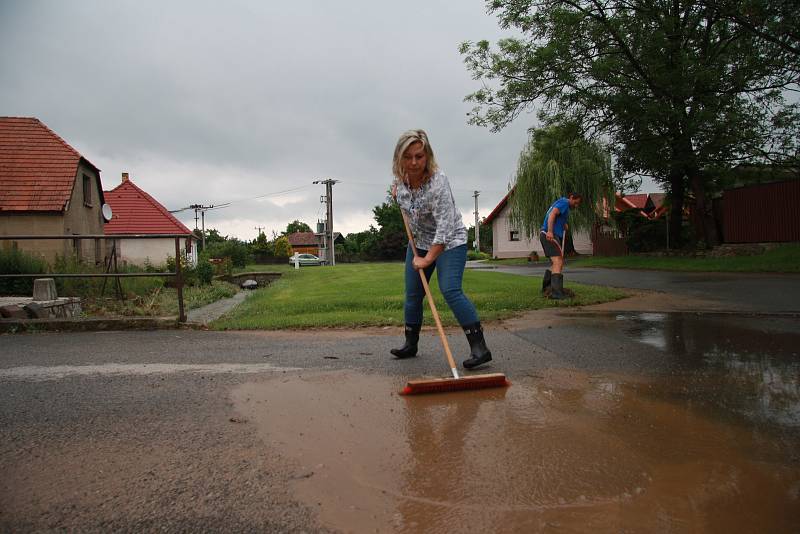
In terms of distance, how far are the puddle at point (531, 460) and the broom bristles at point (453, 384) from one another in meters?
0.06

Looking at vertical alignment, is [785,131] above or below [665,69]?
below

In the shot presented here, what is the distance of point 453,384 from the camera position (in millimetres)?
3316

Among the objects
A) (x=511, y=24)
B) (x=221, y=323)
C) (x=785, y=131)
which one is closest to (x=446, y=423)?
(x=221, y=323)

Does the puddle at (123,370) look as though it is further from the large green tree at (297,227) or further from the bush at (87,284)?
the large green tree at (297,227)

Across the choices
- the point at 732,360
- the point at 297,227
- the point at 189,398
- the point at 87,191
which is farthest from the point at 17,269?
the point at 297,227

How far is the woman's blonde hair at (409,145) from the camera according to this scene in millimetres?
4023

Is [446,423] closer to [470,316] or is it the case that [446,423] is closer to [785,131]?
[470,316]

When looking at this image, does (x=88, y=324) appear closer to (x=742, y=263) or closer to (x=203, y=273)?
(x=203, y=273)

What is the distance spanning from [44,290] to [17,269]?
3.59 meters

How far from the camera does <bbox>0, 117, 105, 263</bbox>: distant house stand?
55.4 feet

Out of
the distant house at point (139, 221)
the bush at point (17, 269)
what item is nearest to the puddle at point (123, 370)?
the bush at point (17, 269)

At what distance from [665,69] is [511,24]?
16.5 feet

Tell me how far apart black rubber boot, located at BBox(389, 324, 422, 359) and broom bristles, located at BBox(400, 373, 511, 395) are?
106cm

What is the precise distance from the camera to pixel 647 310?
23.1ft
